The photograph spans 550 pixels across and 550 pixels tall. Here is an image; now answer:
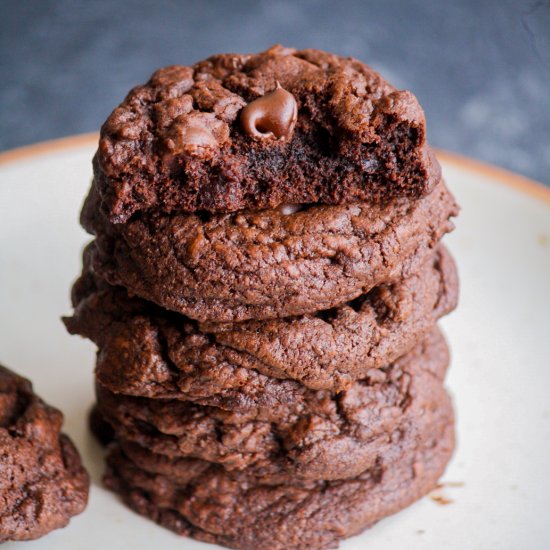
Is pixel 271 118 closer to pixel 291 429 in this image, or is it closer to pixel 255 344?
pixel 255 344

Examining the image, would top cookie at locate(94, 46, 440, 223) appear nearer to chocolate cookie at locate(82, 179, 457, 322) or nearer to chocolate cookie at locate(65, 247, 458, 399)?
chocolate cookie at locate(82, 179, 457, 322)

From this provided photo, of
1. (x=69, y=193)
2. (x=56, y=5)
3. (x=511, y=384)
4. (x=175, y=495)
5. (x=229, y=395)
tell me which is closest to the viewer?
(x=229, y=395)

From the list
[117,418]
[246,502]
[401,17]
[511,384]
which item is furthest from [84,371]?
[401,17]

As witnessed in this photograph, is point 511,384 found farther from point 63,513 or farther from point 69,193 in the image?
point 69,193

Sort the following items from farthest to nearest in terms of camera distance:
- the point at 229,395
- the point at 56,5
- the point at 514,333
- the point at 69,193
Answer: the point at 56,5 < the point at 69,193 < the point at 514,333 < the point at 229,395

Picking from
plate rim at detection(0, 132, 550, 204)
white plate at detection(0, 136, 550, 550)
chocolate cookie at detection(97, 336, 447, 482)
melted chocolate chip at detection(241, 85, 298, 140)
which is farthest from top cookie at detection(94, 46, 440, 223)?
plate rim at detection(0, 132, 550, 204)

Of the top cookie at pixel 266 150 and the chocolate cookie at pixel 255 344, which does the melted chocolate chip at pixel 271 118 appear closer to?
the top cookie at pixel 266 150

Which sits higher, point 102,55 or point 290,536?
point 102,55
